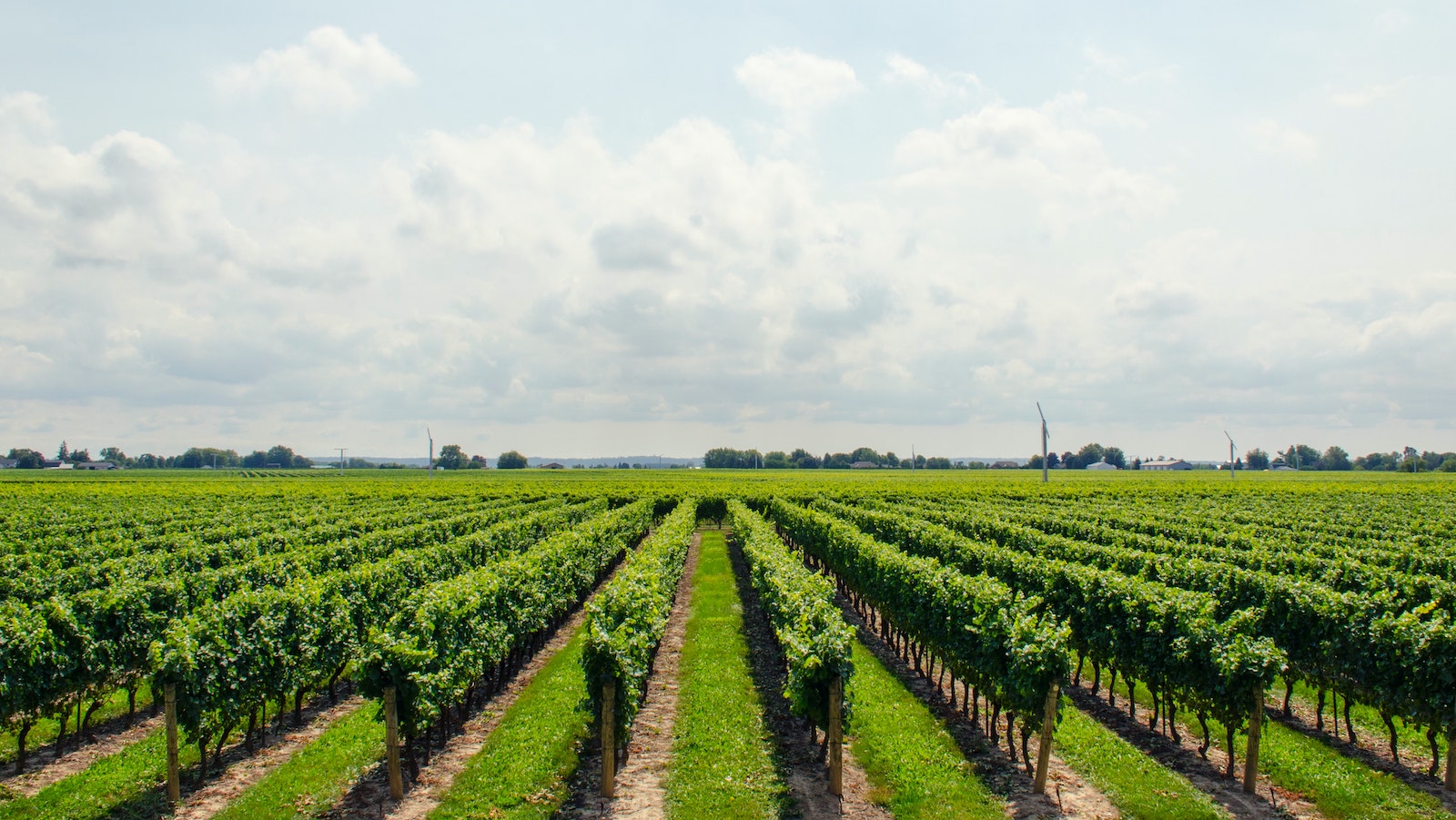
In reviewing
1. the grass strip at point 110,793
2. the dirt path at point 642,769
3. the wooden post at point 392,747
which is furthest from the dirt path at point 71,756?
the dirt path at point 642,769

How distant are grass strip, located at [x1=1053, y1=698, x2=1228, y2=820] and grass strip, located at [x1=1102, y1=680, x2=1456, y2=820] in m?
1.57

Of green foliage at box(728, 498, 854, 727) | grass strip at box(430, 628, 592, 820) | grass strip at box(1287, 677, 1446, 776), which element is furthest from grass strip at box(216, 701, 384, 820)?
grass strip at box(1287, 677, 1446, 776)

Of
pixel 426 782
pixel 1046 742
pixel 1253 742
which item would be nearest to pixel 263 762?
pixel 426 782

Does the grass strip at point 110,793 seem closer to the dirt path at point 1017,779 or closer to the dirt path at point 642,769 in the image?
the dirt path at point 642,769

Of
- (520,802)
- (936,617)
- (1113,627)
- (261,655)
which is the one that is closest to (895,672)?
(936,617)

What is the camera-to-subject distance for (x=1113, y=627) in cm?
1570

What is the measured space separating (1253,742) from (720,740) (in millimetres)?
8691

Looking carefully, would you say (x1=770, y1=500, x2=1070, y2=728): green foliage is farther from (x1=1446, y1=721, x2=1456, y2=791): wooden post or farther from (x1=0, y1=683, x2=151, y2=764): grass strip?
(x1=0, y1=683, x2=151, y2=764): grass strip

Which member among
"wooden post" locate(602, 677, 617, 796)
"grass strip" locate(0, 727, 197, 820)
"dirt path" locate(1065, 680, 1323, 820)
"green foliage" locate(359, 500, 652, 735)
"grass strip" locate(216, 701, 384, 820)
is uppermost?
"green foliage" locate(359, 500, 652, 735)

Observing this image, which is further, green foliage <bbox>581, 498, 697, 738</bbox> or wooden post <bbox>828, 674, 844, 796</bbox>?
green foliage <bbox>581, 498, 697, 738</bbox>

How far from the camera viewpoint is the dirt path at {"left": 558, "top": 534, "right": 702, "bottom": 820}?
11.4 metres

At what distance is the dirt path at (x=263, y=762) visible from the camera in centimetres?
1148

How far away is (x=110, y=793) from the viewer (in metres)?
11.7

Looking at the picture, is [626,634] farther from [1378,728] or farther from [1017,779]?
[1378,728]
